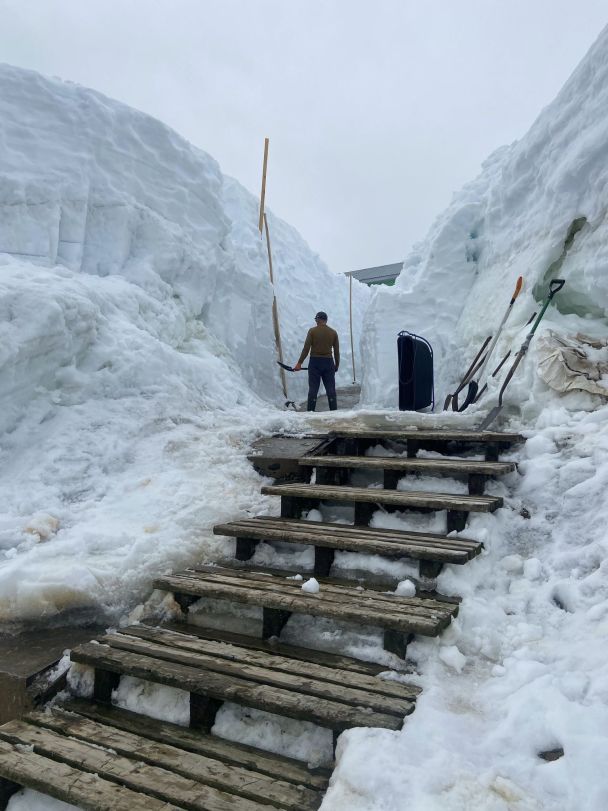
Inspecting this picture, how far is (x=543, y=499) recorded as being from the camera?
3367 millimetres

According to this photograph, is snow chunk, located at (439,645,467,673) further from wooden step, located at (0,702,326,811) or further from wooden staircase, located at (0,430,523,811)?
wooden step, located at (0,702,326,811)

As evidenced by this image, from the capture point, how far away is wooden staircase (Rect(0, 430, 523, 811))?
1.85 m

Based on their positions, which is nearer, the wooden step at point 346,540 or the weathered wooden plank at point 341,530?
the wooden step at point 346,540

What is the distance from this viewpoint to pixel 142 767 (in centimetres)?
193

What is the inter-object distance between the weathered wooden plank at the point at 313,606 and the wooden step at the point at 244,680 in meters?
0.22

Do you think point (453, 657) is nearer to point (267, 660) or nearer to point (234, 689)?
point (267, 660)

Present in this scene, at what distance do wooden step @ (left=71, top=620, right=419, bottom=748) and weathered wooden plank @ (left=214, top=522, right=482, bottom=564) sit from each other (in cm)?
75

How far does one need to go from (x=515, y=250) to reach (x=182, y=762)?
721 centimetres

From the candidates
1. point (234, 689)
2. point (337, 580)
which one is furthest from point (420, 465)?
point (234, 689)

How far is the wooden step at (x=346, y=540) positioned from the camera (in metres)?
2.86

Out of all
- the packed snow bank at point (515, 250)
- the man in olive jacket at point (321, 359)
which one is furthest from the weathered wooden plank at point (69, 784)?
the man in olive jacket at point (321, 359)

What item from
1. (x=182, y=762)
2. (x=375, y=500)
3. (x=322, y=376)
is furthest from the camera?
(x=322, y=376)

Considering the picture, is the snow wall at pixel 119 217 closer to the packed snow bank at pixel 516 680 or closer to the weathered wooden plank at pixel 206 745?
the weathered wooden plank at pixel 206 745

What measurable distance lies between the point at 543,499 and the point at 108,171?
22.4 ft
